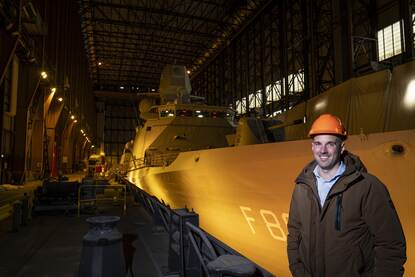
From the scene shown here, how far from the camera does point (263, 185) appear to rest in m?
4.63

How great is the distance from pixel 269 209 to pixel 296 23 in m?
19.3

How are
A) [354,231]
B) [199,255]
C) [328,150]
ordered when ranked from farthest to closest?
[199,255]
[328,150]
[354,231]

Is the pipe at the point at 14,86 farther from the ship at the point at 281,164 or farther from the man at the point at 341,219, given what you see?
the man at the point at 341,219

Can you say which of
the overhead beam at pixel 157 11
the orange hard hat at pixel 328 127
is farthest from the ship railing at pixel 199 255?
the overhead beam at pixel 157 11

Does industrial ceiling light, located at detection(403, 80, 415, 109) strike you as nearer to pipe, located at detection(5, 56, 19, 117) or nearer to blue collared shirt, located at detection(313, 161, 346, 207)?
blue collared shirt, located at detection(313, 161, 346, 207)

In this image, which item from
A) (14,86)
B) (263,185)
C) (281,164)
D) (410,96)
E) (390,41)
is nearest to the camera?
(410,96)

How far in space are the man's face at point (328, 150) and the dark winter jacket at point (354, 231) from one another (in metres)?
0.06

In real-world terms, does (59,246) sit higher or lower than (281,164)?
lower

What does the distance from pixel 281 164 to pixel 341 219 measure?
8.06 ft

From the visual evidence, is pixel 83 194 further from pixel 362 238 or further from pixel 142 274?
pixel 362 238

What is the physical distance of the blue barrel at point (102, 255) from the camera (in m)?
3.43

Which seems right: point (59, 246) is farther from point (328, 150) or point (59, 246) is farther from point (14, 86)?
point (14, 86)

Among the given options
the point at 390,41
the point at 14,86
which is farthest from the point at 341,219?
the point at 14,86

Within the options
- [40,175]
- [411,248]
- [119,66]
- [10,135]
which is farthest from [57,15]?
[411,248]
